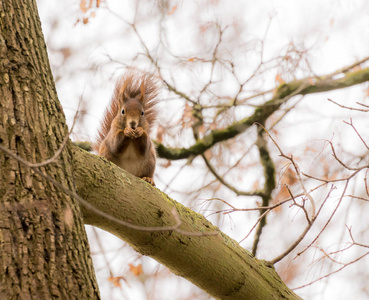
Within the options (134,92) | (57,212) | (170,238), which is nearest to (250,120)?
(134,92)

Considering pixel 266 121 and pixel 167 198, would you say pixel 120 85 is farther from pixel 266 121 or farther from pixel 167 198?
pixel 167 198

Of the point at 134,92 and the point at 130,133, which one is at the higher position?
the point at 134,92

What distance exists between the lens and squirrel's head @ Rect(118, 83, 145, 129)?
2974 mm

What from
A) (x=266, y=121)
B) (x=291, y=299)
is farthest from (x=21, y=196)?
(x=266, y=121)

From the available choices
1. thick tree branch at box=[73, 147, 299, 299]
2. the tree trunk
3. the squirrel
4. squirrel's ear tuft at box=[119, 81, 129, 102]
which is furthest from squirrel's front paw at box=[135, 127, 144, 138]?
the tree trunk

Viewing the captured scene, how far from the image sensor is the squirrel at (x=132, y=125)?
115 inches

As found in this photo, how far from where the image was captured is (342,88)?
325 cm

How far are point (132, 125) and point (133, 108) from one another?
0.17m

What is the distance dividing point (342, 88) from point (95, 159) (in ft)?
6.29

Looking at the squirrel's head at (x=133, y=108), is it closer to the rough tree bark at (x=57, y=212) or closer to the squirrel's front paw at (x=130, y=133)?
the squirrel's front paw at (x=130, y=133)

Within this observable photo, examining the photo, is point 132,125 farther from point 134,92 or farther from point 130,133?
point 134,92

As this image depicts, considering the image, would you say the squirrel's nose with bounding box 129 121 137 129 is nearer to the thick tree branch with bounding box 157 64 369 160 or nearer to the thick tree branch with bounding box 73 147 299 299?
the thick tree branch with bounding box 157 64 369 160

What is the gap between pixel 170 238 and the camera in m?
2.02

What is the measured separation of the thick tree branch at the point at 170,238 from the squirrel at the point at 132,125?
65 cm
